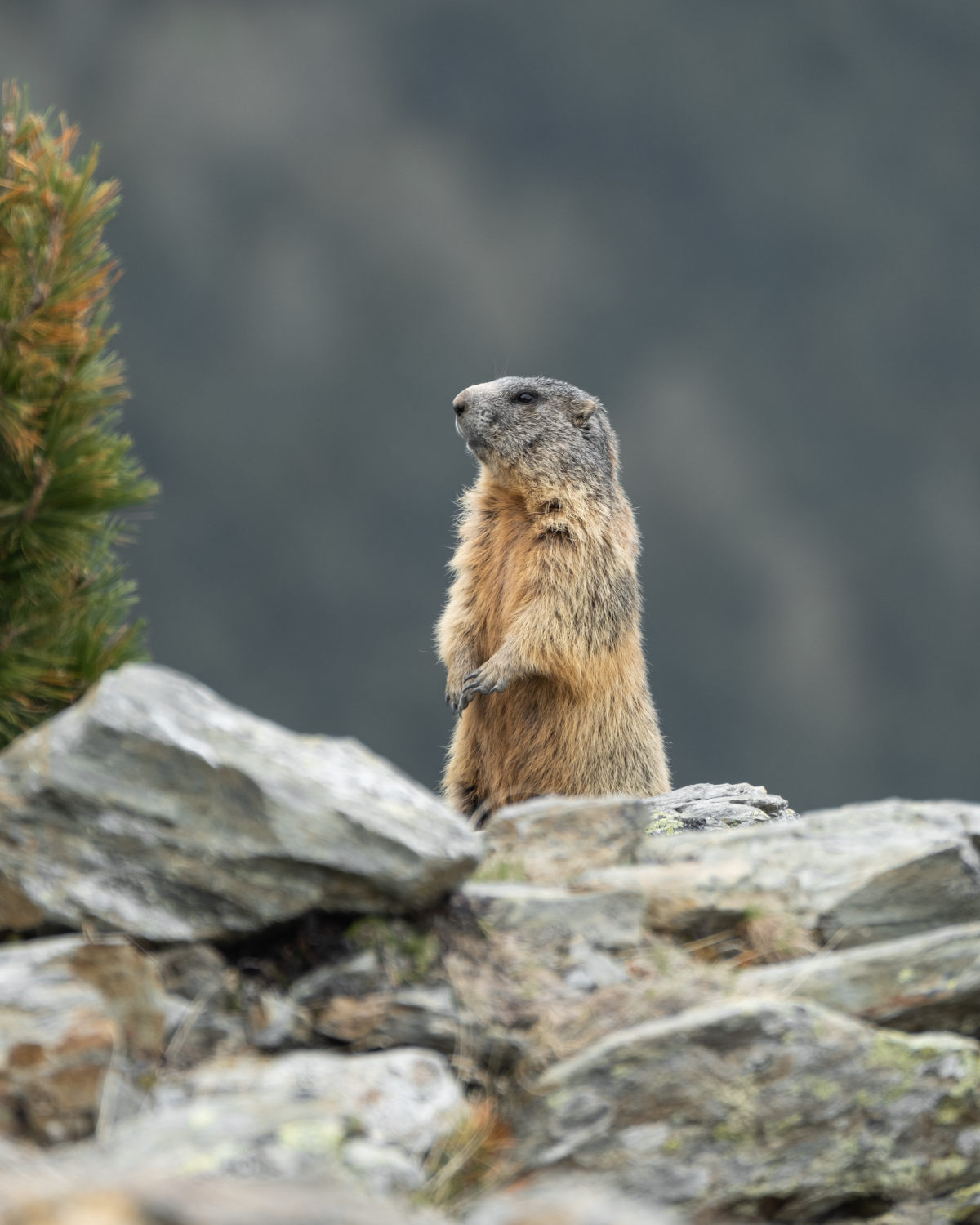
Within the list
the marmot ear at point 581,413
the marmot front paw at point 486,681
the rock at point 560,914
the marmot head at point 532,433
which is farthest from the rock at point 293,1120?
the marmot ear at point 581,413

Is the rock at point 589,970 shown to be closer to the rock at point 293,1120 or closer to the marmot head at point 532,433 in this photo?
the rock at point 293,1120

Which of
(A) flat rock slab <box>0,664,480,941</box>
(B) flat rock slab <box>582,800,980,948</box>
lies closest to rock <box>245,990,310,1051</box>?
(A) flat rock slab <box>0,664,480,941</box>

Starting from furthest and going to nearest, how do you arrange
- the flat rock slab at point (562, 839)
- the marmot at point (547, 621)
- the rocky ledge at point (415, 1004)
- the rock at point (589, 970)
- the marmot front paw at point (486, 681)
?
1. the marmot at point (547, 621)
2. the marmot front paw at point (486, 681)
3. the flat rock slab at point (562, 839)
4. the rock at point (589, 970)
5. the rocky ledge at point (415, 1004)

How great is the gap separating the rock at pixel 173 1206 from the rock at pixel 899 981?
2407 mm

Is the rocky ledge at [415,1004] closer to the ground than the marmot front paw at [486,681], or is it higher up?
closer to the ground

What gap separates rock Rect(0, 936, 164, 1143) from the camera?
3.85m

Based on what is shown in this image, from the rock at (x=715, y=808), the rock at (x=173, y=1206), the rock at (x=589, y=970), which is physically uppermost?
the rock at (x=715, y=808)

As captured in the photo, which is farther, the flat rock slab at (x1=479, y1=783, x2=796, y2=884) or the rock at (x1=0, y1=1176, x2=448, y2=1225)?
the flat rock slab at (x1=479, y1=783, x2=796, y2=884)

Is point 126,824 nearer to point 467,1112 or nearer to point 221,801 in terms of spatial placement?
point 221,801

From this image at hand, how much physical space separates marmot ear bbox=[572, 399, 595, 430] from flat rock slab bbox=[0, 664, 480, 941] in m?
4.94

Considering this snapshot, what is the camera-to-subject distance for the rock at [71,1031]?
152 inches

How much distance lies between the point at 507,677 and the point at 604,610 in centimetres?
81

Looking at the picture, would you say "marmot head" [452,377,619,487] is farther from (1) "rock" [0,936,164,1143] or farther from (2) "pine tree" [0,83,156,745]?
(1) "rock" [0,936,164,1143]

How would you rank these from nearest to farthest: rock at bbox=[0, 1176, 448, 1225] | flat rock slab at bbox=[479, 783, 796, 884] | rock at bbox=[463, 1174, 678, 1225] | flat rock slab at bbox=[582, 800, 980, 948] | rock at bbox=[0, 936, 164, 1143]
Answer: rock at bbox=[0, 1176, 448, 1225]
rock at bbox=[463, 1174, 678, 1225]
rock at bbox=[0, 936, 164, 1143]
flat rock slab at bbox=[582, 800, 980, 948]
flat rock slab at bbox=[479, 783, 796, 884]
